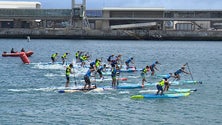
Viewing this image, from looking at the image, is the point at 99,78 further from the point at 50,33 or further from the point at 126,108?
the point at 50,33

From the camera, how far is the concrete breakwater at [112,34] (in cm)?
16088

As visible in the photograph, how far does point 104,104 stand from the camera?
1588 inches

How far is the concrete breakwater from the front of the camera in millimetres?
160875

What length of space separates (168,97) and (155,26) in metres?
131

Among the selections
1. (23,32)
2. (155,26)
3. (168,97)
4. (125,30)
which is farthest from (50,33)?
(168,97)

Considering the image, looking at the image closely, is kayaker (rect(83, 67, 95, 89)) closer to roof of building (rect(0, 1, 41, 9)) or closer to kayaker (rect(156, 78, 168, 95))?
kayaker (rect(156, 78, 168, 95))

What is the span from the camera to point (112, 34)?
531 feet

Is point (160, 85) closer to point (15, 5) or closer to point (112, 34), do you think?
point (112, 34)

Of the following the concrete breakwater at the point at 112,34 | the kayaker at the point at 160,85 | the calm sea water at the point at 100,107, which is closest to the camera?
the calm sea water at the point at 100,107

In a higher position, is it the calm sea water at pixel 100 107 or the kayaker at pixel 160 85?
the kayaker at pixel 160 85

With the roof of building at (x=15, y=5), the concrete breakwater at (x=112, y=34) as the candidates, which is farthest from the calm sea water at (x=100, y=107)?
the roof of building at (x=15, y=5)

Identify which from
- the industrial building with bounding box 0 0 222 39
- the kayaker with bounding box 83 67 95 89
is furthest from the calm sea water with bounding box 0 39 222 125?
the industrial building with bounding box 0 0 222 39

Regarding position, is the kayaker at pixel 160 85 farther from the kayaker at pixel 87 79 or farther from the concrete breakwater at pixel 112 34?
the concrete breakwater at pixel 112 34

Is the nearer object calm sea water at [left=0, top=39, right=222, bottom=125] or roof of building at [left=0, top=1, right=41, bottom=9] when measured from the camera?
calm sea water at [left=0, top=39, right=222, bottom=125]
